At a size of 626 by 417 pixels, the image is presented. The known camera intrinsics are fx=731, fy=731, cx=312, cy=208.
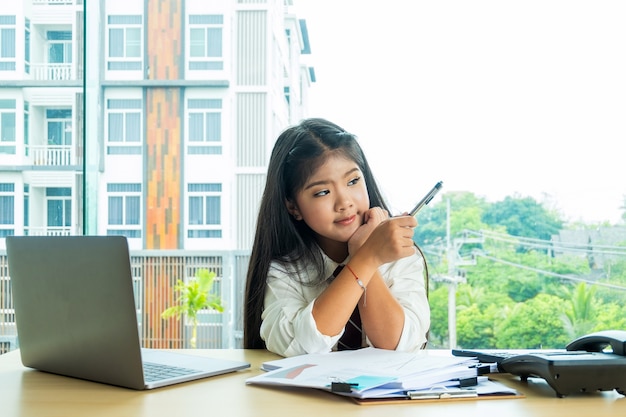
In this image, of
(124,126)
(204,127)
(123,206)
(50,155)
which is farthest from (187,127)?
(50,155)

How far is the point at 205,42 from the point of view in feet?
16.1

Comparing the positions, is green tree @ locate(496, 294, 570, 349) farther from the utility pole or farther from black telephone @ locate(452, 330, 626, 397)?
black telephone @ locate(452, 330, 626, 397)

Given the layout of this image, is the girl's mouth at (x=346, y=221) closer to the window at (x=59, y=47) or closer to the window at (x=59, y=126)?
the window at (x=59, y=126)

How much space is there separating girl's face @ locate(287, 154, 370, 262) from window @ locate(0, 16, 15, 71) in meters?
2.05

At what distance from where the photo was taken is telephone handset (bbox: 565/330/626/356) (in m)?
0.99

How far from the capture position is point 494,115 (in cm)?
468

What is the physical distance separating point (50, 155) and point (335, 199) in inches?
89.9

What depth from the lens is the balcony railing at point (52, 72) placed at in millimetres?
3258

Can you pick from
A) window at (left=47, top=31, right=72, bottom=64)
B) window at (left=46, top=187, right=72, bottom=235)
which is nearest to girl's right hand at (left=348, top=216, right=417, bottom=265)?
window at (left=46, top=187, right=72, bottom=235)

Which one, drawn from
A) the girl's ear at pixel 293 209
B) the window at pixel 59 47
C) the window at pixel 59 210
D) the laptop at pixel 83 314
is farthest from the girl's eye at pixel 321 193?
the window at pixel 59 47

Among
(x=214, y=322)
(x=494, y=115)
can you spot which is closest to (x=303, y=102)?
(x=494, y=115)

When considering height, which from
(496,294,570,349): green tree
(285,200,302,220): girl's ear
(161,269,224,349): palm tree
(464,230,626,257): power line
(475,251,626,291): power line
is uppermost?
(285,200,302,220): girl's ear

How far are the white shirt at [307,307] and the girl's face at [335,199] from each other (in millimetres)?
112

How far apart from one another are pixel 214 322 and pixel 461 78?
2.33 m
